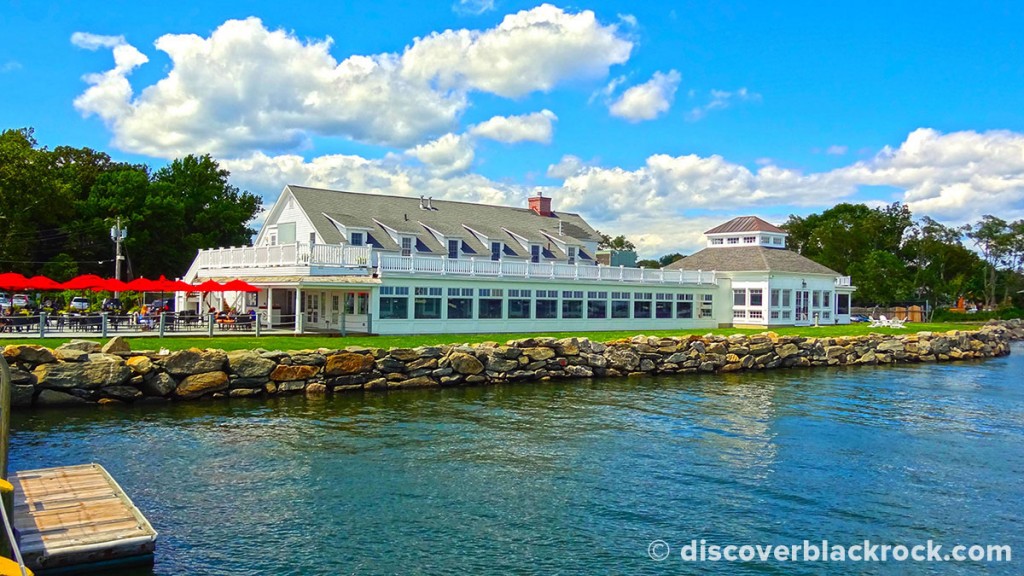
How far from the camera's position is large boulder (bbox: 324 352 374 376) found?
73.0 ft

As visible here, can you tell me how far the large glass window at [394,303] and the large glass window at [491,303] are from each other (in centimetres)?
385

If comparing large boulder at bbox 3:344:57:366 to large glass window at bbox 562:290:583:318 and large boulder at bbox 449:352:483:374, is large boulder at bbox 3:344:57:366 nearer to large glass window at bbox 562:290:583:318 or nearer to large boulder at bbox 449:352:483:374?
large boulder at bbox 449:352:483:374

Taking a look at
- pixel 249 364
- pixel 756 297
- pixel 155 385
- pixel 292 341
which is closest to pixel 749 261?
pixel 756 297

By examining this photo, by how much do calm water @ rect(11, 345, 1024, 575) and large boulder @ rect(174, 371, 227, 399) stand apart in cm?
76

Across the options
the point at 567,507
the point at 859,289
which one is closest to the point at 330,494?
the point at 567,507

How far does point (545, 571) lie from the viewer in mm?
9422

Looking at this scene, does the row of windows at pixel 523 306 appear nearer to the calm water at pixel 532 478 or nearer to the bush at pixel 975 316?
the calm water at pixel 532 478

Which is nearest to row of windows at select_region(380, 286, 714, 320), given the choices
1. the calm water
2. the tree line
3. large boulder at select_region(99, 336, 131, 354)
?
the calm water

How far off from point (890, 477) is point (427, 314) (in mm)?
21428

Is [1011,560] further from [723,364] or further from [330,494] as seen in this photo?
[723,364]

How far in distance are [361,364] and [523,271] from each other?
47.0 feet

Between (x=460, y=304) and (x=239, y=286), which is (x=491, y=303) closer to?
(x=460, y=304)

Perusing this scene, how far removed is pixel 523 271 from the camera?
35.9 m

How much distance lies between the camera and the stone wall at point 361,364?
18766 millimetres
